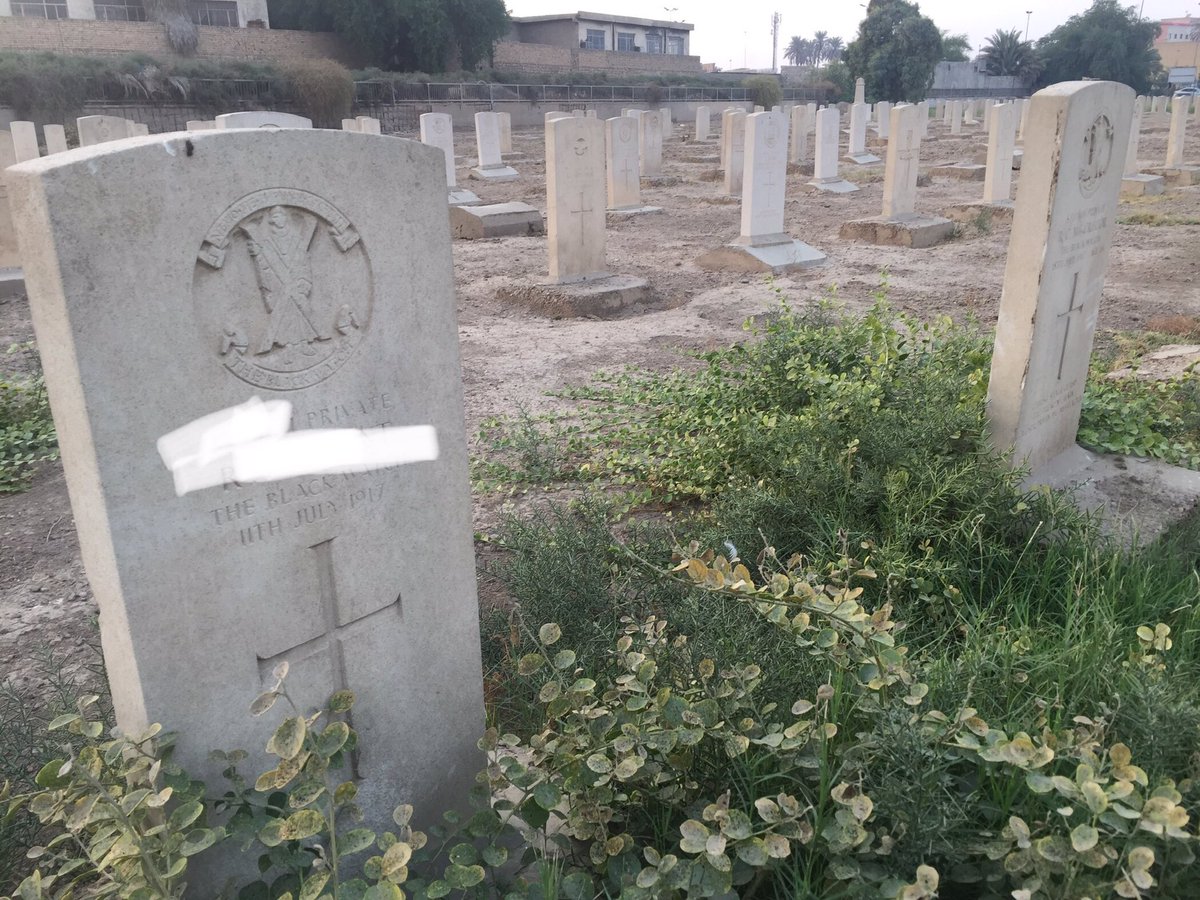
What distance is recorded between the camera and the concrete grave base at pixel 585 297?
26.7ft

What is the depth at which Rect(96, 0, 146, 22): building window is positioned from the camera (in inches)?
1357

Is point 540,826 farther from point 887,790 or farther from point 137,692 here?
point 137,692

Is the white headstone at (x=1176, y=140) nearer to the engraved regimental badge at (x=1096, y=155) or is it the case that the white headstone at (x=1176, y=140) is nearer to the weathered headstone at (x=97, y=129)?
the engraved regimental badge at (x=1096, y=155)

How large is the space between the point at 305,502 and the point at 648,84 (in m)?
42.8

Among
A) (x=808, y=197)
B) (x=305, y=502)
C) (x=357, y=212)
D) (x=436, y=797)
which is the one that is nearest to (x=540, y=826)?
(x=436, y=797)

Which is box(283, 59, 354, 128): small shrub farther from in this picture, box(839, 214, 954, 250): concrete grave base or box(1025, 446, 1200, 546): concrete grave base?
box(1025, 446, 1200, 546): concrete grave base

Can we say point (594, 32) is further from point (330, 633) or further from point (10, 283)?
point (330, 633)

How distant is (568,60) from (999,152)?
38.8 m

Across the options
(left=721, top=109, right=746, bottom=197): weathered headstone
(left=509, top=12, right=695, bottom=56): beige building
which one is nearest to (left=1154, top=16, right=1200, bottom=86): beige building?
(left=509, top=12, right=695, bottom=56): beige building

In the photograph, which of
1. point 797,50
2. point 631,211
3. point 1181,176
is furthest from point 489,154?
point 797,50

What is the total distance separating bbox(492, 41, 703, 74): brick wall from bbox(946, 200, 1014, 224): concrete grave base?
3313 cm

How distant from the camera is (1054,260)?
12.2 ft

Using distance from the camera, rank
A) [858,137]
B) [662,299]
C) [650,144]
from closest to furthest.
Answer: [662,299] → [650,144] → [858,137]

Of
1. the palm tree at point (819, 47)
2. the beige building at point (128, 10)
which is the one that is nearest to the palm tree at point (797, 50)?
the palm tree at point (819, 47)
